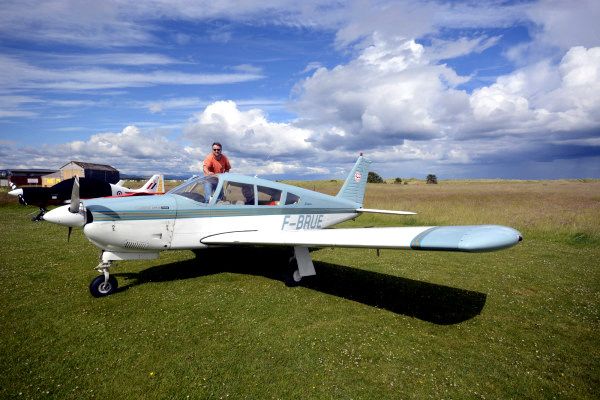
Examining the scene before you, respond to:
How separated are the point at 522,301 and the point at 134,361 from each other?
23.0 ft

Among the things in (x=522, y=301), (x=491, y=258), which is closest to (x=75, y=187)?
(x=522, y=301)

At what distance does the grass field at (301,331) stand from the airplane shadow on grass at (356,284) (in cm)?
5

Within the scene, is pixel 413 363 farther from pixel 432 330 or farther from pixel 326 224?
pixel 326 224

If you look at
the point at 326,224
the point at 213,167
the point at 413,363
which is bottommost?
the point at 413,363

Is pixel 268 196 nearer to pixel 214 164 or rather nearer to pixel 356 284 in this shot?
pixel 214 164

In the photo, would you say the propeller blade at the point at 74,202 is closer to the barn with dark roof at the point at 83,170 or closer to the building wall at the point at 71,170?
the barn with dark roof at the point at 83,170

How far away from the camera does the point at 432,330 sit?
5.11 m

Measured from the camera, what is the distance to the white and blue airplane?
480cm

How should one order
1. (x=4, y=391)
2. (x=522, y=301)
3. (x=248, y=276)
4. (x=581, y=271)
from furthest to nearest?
1. (x=581, y=271)
2. (x=248, y=276)
3. (x=522, y=301)
4. (x=4, y=391)

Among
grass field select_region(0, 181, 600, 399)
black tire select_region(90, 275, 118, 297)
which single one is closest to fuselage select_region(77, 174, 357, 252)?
black tire select_region(90, 275, 118, 297)

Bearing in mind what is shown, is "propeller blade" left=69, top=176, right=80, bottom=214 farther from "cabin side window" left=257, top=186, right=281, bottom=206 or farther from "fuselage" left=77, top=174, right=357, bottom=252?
"cabin side window" left=257, top=186, right=281, bottom=206

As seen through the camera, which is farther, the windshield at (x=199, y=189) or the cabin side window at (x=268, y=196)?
the cabin side window at (x=268, y=196)

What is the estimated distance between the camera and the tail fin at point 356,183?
36.0 ft

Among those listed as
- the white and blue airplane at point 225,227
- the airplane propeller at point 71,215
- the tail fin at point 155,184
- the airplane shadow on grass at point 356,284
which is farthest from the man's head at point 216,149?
the tail fin at point 155,184
